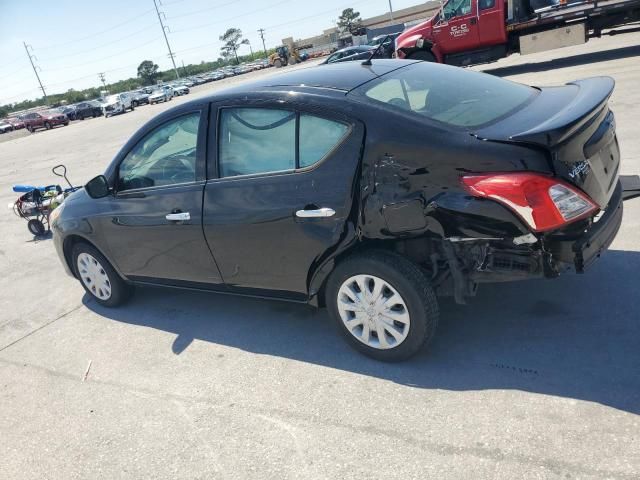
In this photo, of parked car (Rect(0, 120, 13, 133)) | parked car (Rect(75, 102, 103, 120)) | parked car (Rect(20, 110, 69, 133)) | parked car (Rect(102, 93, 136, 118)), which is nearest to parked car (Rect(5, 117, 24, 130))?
parked car (Rect(0, 120, 13, 133))

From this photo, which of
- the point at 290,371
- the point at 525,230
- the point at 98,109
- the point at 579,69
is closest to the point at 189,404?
the point at 290,371

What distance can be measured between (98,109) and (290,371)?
47560 mm

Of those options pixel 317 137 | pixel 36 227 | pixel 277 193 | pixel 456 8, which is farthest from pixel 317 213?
pixel 456 8

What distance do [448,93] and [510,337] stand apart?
63.0 inches

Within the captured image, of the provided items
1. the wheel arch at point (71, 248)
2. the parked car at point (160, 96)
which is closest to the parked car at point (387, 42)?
the wheel arch at point (71, 248)

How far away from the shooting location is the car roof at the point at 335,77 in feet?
11.1

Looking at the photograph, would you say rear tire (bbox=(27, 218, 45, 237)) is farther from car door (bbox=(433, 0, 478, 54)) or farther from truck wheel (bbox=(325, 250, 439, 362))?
car door (bbox=(433, 0, 478, 54))

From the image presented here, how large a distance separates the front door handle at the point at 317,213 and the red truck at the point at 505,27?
1427 centimetres

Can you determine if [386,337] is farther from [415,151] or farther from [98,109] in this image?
[98,109]

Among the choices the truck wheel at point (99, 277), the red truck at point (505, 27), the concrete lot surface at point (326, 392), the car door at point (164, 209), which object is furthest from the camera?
the red truck at point (505, 27)

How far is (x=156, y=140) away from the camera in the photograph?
405 centimetres

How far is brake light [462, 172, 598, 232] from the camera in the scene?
2.59 m

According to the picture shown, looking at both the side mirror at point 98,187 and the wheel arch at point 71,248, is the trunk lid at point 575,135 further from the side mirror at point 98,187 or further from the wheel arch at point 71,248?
the wheel arch at point 71,248

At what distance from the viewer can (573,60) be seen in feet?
50.2
